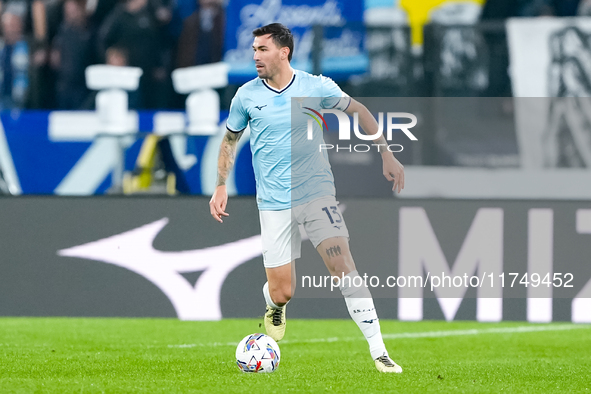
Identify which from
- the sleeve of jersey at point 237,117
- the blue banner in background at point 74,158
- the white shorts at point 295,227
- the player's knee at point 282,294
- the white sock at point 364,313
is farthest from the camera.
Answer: the blue banner in background at point 74,158

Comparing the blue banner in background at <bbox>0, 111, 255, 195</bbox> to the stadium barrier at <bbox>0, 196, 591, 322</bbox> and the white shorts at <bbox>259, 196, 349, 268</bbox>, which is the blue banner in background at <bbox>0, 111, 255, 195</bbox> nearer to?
the stadium barrier at <bbox>0, 196, 591, 322</bbox>

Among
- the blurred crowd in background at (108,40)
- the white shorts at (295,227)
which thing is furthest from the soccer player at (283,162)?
the blurred crowd in background at (108,40)

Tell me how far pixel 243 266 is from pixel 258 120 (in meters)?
2.73

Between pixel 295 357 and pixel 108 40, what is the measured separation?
482cm

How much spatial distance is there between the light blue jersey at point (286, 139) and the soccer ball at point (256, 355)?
0.91 meters

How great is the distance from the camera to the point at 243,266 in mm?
8242

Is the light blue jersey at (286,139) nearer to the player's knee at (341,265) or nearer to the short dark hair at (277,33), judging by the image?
the short dark hair at (277,33)

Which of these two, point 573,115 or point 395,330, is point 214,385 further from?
point 573,115

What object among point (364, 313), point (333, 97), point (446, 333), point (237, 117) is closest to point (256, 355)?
point (364, 313)

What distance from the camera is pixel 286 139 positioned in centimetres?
575

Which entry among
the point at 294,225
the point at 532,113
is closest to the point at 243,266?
the point at 294,225

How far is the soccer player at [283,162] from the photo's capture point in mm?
5602

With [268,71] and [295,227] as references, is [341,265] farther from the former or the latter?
[268,71]

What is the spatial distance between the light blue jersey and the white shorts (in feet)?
0.19
